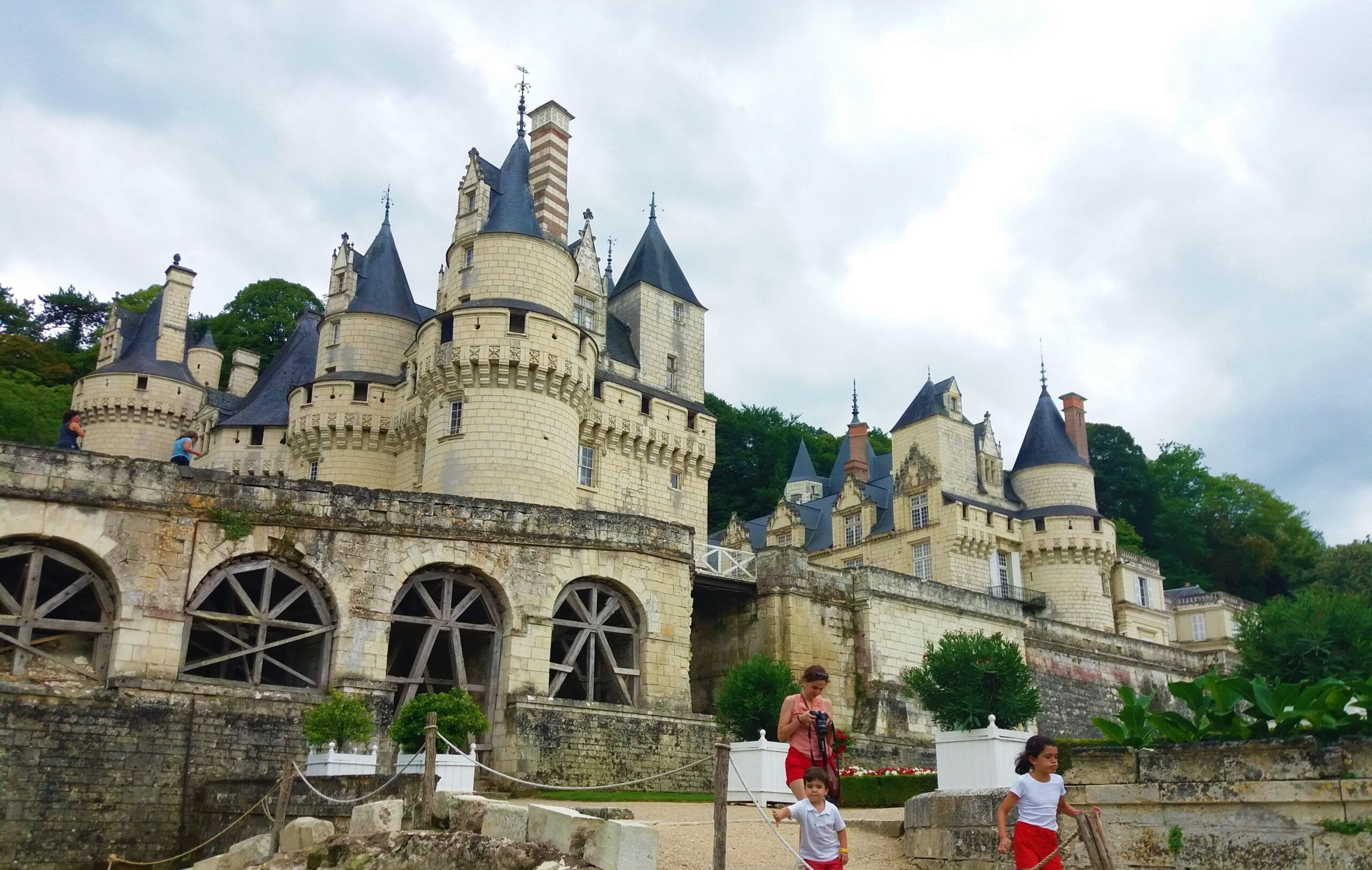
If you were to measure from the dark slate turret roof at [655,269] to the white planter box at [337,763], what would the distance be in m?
20.6

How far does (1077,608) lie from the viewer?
35344 mm

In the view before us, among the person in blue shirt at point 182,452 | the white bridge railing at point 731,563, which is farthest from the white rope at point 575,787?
the white bridge railing at point 731,563

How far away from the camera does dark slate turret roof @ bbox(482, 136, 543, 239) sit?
26.6 metres

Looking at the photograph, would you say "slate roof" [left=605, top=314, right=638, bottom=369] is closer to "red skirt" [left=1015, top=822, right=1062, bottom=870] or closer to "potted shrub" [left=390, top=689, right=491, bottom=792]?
"potted shrub" [left=390, top=689, right=491, bottom=792]

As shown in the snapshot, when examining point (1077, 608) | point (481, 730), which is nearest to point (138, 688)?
point (481, 730)

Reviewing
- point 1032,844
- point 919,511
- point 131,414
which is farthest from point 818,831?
point 131,414

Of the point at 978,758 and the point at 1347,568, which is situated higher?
the point at 1347,568

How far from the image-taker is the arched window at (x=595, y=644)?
19406mm

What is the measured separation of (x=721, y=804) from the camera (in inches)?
299

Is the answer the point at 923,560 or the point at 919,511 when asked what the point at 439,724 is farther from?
the point at 919,511

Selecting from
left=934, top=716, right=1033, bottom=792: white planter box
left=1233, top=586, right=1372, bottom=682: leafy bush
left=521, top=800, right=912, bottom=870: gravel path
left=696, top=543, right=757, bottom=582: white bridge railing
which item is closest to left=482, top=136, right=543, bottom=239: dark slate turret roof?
left=696, top=543, right=757, bottom=582: white bridge railing

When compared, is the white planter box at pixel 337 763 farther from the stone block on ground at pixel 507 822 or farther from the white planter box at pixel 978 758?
the white planter box at pixel 978 758

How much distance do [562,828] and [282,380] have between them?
27.1m

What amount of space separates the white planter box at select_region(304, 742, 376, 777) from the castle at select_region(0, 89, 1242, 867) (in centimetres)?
75
